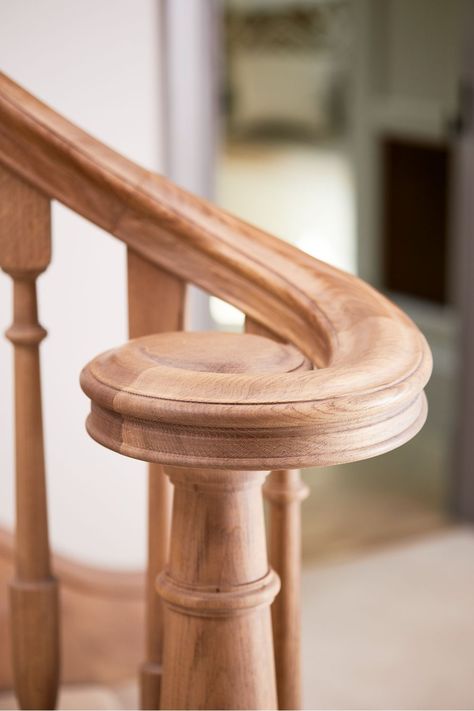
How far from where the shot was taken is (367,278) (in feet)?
13.1

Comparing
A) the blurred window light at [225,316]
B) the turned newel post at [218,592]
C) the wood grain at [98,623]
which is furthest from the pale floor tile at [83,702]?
the blurred window light at [225,316]

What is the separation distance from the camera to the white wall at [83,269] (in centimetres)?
175

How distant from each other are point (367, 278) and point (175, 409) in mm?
3372

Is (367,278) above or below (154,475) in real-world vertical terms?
below

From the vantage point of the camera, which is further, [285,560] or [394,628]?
[394,628]

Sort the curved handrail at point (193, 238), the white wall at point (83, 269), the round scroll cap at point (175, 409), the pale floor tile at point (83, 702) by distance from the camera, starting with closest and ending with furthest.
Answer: the round scroll cap at point (175, 409) → the curved handrail at point (193, 238) → the pale floor tile at point (83, 702) → the white wall at point (83, 269)

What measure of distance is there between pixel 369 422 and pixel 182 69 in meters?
1.32

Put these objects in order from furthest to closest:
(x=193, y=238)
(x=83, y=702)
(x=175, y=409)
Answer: (x=83, y=702), (x=193, y=238), (x=175, y=409)

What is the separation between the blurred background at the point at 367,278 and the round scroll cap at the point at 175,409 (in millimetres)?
236

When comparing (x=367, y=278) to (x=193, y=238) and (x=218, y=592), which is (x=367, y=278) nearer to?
(x=193, y=238)

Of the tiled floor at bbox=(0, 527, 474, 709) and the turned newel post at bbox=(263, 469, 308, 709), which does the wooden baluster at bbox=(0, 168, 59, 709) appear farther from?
the tiled floor at bbox=(0, 527, 474, 709)

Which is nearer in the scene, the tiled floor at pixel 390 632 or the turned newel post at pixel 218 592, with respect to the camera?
A: the turned newel post at pixel 218 592

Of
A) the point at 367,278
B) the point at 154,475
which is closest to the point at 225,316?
the point at 367,278

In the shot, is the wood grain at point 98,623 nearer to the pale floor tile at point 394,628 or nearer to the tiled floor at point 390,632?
the tiled floor at point 390,632
